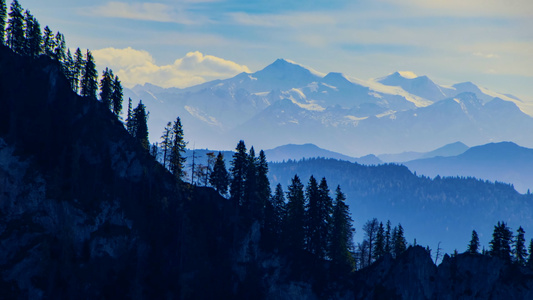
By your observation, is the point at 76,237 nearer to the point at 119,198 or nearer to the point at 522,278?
the point at 119,198

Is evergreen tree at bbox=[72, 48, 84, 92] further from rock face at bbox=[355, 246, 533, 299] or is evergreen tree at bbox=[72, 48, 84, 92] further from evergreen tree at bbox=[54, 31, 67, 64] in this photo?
rock face at bbox=[355, 246, 533, 299]

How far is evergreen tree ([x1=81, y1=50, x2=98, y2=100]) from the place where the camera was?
102000 mm

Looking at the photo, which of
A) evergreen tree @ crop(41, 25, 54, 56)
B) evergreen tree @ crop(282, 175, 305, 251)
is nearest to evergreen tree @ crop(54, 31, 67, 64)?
evergreen tree @ crop(41, 25, 54, 56)

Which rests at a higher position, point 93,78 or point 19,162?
point 93,78

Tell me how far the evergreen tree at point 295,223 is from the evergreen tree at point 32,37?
174ft

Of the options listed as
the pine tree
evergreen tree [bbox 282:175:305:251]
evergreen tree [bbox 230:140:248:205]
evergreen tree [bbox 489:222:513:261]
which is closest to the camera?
evergreen tree [bbox 489:222:513:261]

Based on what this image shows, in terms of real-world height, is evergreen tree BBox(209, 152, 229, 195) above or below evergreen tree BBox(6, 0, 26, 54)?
below

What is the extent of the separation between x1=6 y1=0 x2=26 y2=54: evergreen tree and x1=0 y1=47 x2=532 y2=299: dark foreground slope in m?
9.20

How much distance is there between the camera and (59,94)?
91500 millimetres

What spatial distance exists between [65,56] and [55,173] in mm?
33819

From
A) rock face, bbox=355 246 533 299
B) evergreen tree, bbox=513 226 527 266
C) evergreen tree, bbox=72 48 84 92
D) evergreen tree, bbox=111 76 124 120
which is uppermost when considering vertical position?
evergreen tree, bbox=72 48 84 92

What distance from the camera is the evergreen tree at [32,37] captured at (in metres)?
101

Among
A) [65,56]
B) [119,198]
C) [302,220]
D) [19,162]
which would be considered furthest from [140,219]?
[65,56]

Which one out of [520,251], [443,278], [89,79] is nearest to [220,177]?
[89,79]
